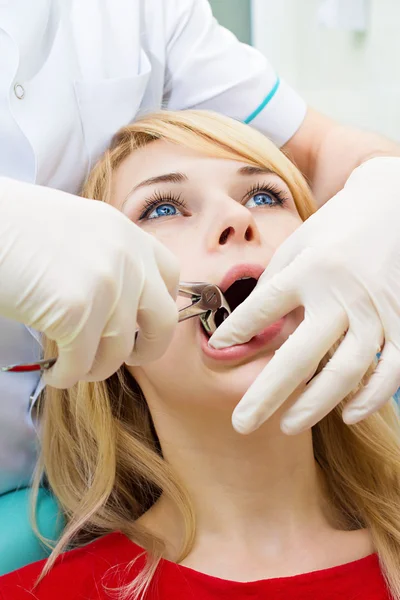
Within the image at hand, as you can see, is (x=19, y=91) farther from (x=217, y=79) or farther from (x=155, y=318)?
(x=155, y=318)

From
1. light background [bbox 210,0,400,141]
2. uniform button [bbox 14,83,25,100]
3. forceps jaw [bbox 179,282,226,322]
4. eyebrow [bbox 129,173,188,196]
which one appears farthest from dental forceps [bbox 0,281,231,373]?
light background [bbox 210,0,400,141]

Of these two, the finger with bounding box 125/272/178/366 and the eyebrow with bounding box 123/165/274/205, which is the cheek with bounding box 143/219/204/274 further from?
the finger with bounding box 125/272/178/366

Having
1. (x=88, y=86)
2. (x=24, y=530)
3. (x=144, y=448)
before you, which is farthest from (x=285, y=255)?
(x=24, y=530)

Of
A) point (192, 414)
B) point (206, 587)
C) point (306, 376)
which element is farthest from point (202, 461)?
point (306, 376)

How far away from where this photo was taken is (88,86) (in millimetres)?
1498

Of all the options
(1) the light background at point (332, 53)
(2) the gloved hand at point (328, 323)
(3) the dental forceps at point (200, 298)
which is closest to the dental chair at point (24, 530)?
(3) the dental forceps at point (200, 298)

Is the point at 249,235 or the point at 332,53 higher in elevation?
the point at 249,235

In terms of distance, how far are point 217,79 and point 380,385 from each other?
0.85 m

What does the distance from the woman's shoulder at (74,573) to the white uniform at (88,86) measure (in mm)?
311

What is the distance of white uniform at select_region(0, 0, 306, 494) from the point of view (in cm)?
142

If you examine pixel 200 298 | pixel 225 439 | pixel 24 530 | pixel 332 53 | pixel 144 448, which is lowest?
pixel 24 530

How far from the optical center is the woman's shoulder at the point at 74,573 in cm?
124

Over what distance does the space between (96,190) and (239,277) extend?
0.38 m

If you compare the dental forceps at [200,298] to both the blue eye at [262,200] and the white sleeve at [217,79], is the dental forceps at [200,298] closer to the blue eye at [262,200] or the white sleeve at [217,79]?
the blue eye at [262,200]
